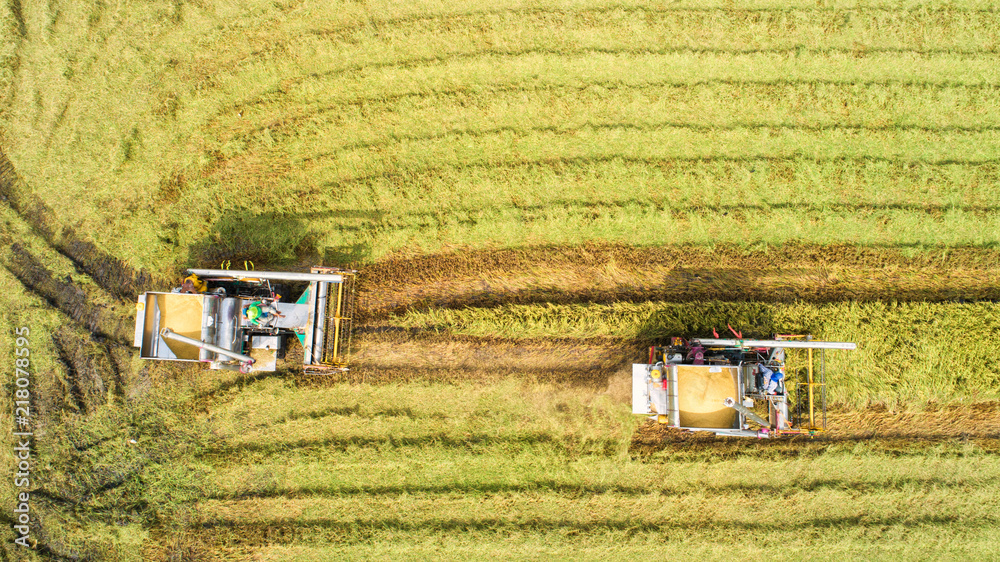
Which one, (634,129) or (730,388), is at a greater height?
(634,129)

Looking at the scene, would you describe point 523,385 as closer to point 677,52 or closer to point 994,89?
point 677,52

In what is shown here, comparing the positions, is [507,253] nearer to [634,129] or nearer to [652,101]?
[634,129]

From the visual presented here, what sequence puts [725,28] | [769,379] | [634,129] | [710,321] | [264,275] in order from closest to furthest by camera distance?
[769,379], [264,275], [710,321], [634,129], [725,28]

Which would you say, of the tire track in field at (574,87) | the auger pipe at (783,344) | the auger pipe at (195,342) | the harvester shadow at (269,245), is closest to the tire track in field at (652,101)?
the tire track in field at (574,87)

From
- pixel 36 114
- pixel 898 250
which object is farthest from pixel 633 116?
pixel 36 114

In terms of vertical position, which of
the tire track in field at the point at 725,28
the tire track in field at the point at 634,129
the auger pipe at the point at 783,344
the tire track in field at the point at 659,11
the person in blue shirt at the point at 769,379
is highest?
the tire track in field at the point at 659,11

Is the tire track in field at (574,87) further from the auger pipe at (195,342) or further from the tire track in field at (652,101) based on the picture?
the auger pipe at (195,342)

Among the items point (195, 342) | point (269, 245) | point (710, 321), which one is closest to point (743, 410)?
point (710, 321)
